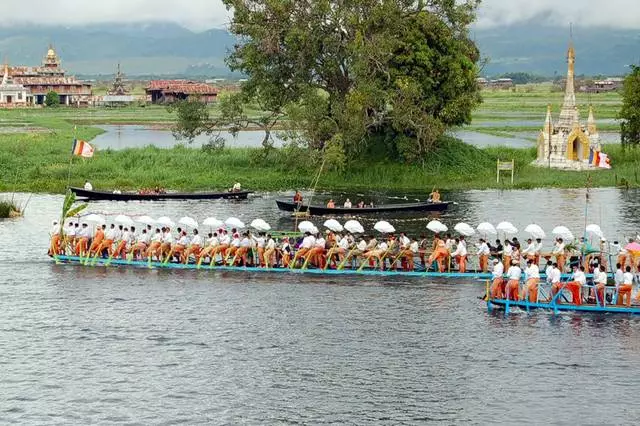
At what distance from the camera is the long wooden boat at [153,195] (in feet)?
236

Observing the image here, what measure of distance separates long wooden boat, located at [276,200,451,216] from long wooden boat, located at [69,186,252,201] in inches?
255

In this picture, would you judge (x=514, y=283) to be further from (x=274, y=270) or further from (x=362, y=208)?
(x=362, y=208)

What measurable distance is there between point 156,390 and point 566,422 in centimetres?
1249

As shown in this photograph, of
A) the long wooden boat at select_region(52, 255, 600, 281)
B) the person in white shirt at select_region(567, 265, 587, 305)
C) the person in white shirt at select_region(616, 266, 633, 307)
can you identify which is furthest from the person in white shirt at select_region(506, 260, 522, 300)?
the long wooden boat at select_region(52, 255, 600, 281)


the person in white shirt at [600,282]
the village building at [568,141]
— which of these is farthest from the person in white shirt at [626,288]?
the village building at [568,141]

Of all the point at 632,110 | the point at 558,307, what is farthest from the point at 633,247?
the point at 632,110

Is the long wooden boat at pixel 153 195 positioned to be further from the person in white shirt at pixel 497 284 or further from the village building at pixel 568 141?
the person in white shirt at pixel 497 284

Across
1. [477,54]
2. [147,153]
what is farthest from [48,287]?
[477,54]

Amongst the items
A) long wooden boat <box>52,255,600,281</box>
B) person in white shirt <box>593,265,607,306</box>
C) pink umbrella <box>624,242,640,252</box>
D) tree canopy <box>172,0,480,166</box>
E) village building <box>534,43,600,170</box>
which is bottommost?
long wooden boat <box>52,255,600,281</box>

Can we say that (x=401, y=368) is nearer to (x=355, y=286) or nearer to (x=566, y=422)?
(x=566, y=422)

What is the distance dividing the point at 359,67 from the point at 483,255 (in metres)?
32.8

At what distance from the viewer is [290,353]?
35625mm

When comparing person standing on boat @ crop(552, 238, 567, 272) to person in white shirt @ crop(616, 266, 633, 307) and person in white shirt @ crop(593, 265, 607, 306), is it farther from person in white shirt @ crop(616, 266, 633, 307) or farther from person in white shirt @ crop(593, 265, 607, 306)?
person in white shirt @ crop(616, 266, 633, 307)

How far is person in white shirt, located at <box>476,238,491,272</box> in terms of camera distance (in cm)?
4606
